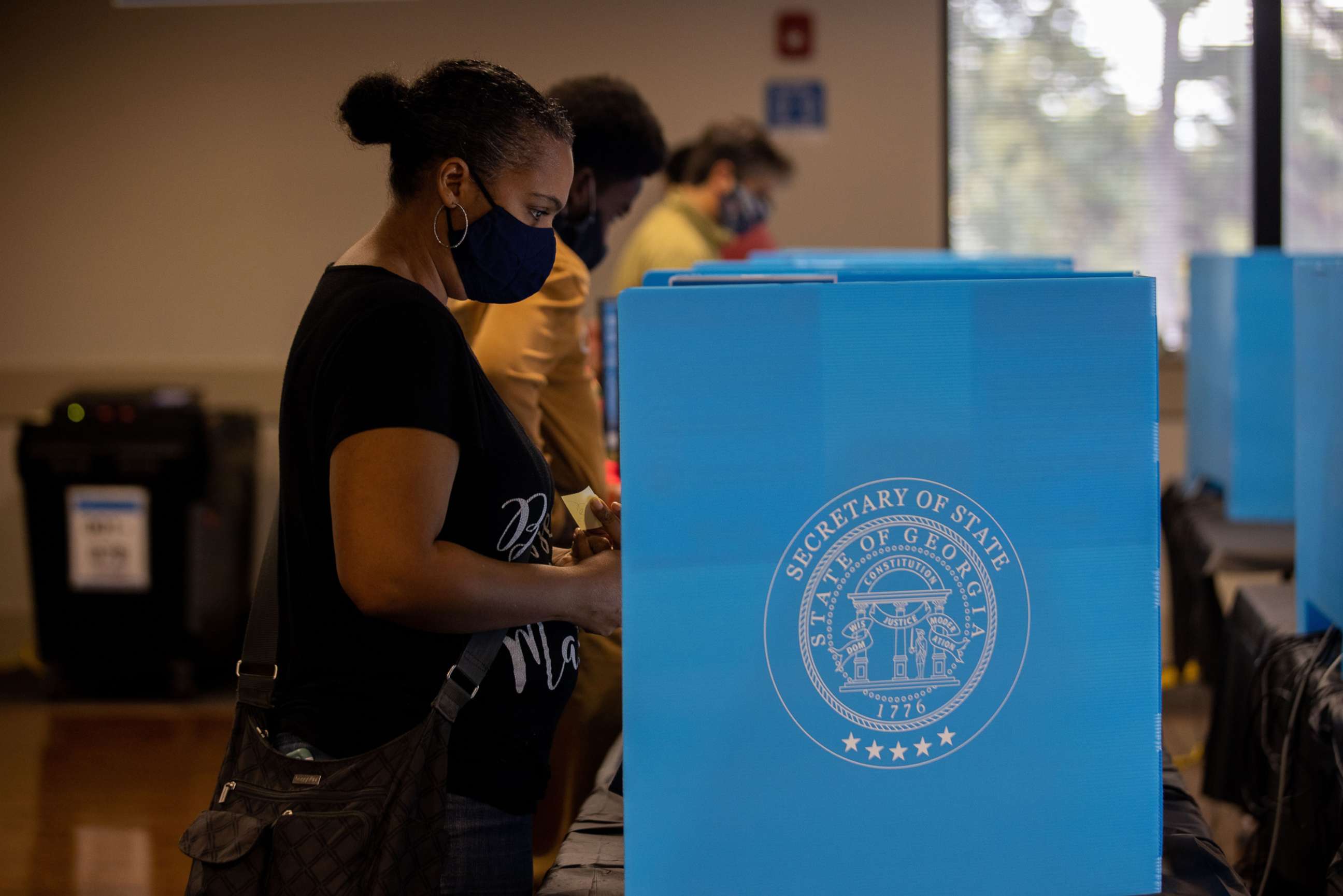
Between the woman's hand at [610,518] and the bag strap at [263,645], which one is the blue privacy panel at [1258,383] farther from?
the bag strap at [263,645]

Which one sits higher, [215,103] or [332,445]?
[215,103]

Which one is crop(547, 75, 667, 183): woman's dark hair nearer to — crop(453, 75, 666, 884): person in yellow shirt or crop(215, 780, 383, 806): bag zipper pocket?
crop(453, 75, 666, 884): person in yellow shirt

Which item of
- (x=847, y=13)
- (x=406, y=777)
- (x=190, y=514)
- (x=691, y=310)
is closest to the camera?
(x=691, y=310)

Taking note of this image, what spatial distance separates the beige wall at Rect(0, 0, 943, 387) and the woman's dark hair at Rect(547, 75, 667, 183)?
2.76m

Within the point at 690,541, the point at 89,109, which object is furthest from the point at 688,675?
the point at 89,109

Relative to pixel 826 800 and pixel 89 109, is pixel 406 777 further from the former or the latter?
pixel 89 109

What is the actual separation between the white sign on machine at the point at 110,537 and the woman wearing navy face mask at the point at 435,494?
3.31m

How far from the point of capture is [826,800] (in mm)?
907

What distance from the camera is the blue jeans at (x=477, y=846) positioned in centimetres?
98

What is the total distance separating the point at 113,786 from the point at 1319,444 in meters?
3.00

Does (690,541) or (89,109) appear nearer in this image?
(690,541)

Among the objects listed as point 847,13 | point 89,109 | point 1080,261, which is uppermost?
point 847,13

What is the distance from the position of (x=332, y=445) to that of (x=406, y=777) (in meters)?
Answer: 0.26

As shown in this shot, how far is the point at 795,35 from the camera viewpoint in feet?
14.7
